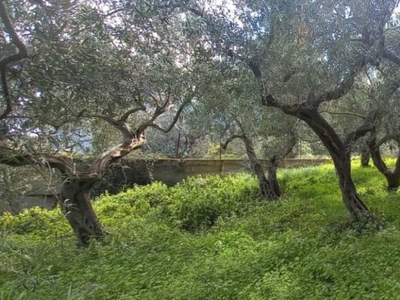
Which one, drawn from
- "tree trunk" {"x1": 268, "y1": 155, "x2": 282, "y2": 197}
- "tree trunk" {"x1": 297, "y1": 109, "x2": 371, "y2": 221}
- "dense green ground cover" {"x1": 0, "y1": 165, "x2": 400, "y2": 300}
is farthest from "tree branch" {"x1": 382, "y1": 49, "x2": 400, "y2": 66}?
"tree trunk" {"x1": 268, "y1": 155, "x2": 282, "y2": 197}

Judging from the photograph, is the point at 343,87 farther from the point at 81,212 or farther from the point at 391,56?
the point at 81,212

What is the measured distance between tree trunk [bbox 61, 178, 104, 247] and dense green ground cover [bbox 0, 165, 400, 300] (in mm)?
295

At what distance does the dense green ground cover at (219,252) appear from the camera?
13.5 ft

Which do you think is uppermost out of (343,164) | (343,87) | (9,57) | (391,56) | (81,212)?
(391,56)

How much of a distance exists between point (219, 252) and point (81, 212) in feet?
8.41

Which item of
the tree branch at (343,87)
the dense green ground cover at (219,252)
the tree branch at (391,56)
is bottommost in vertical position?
the dense green ground cover at (219,252)

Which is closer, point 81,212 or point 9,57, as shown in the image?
point 9,57

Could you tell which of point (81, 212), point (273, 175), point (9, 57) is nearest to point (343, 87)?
point (9, 57)

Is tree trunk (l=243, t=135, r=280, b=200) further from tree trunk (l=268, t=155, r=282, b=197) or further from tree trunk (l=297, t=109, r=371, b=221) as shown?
tree trunk (l=297, t=109, r=371, b=221)

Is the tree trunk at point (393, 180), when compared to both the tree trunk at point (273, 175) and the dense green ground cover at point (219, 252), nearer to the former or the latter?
the dense green ground cover at point (219, 252)

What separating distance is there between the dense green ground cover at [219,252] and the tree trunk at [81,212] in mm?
295

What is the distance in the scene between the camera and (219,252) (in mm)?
5969

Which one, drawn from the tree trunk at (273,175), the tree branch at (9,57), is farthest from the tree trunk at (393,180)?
the tree branch at (9,57)

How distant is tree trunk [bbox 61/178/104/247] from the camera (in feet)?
22.9
